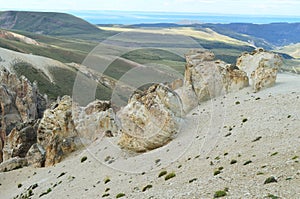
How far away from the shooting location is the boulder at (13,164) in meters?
59.0

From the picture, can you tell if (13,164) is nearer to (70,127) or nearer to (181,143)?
(70,127)

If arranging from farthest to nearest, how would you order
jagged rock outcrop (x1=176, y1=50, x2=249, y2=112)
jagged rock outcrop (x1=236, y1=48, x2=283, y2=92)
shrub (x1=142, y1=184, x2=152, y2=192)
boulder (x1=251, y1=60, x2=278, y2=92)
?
1. jagged rock outcrop (x1=176, y1=50, x2=249, y2=112)
2. jagged rock outcrop (x1=236, y1=48, x2=283, y2=92)
3. boulder (x1=251, y1=60, x2=278, y2=92)
4. shrub (x1=142, y1=184, x2=152, y2=192)

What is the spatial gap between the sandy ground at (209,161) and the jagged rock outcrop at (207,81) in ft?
6.44

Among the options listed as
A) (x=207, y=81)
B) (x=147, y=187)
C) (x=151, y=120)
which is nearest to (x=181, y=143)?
(x=151, y=120)

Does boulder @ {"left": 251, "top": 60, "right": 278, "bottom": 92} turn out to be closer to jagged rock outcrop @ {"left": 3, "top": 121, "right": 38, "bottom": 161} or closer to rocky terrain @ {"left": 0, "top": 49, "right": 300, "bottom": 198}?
rocky terrain @ {"left": 0, "top": 49, "right": 300, "bottom": 198}

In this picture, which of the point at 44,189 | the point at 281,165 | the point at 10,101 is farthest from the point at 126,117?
the point at 10,101

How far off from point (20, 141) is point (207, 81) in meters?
35.6

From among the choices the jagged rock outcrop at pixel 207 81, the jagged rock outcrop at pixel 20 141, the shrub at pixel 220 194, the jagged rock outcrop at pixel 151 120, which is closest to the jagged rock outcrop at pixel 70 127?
the jagged rock outcrop at pixel 20 141

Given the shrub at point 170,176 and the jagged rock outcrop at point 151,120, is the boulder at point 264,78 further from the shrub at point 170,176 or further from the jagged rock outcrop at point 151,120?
the shrub at point 170,176

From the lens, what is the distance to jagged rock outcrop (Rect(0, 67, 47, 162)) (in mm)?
68188

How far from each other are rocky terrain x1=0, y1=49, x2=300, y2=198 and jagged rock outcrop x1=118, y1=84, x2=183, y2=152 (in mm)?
121

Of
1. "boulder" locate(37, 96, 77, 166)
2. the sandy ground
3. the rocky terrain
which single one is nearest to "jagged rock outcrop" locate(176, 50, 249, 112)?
the rocky terrain

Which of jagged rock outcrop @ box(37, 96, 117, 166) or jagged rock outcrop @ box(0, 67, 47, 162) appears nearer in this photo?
jagged rock outcrop @ box(37, 96, 117, 166)

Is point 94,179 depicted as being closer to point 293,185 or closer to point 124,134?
point 124,134
